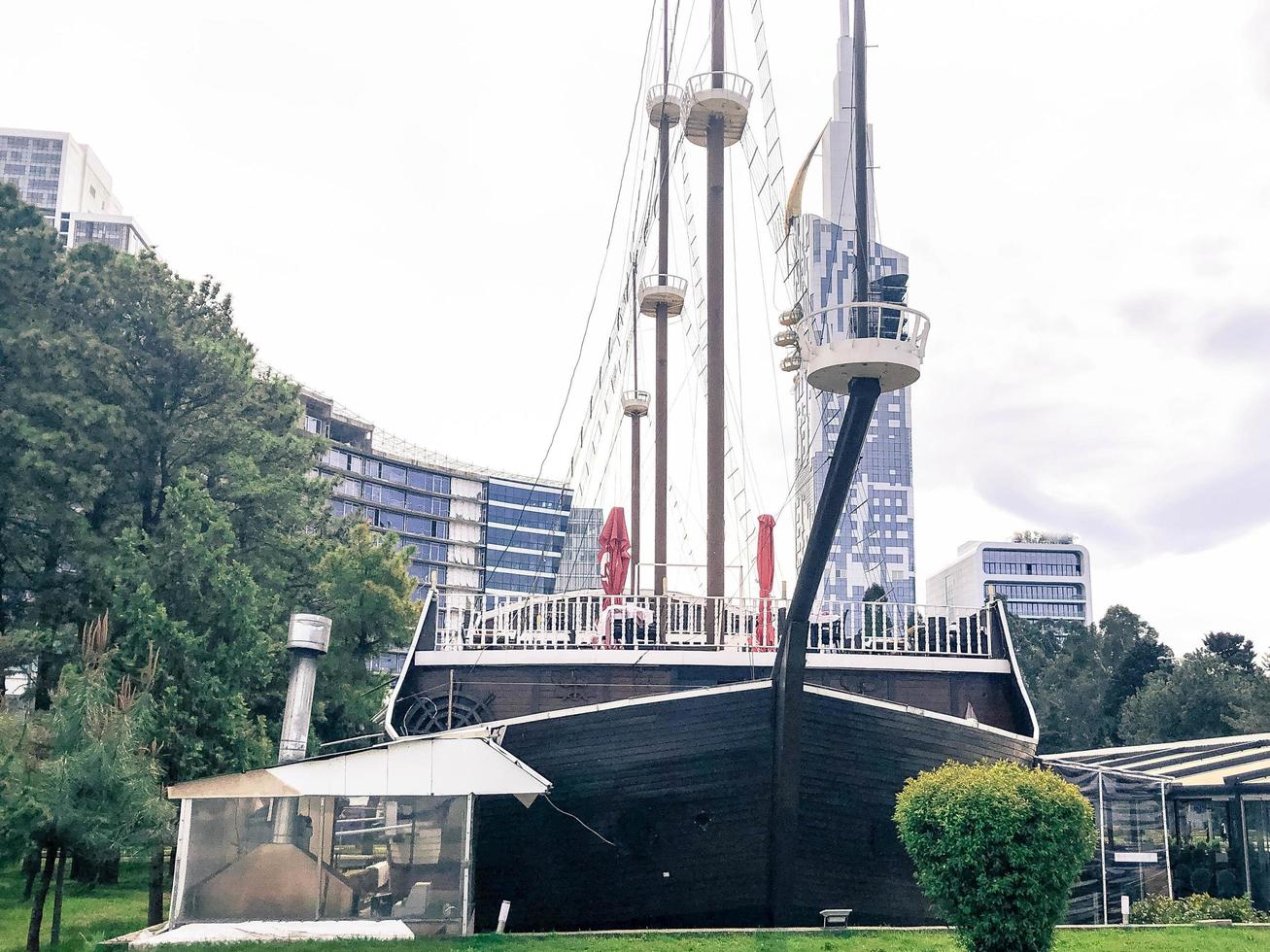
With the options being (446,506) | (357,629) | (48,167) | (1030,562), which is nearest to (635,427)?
(357,629)

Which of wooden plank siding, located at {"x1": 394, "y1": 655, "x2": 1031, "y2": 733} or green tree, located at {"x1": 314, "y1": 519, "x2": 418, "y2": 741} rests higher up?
green tree, located at {"x1": 314, "y1": 519, "x2": 418, "y2": 741}

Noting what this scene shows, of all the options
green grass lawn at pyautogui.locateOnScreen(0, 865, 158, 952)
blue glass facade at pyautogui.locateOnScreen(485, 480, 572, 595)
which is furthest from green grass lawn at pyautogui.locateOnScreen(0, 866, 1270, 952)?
blue glass facade at pyautogui.locateOnScreen(485, 480, 572, 595)

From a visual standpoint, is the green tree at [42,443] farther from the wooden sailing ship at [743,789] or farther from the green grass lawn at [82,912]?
the wooden sailing ship at [743,789]

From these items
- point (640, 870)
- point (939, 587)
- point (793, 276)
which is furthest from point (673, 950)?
point (939, 587)

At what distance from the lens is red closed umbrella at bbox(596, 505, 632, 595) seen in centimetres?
1505

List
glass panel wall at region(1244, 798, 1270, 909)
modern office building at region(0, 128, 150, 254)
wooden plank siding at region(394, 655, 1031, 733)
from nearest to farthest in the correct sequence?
wooden plank siding at region(394, 655, 1031, 733)
glass panel wall at region(1244, 798, 1270, 909)
modern office building at region(0, 128, 150, 254)

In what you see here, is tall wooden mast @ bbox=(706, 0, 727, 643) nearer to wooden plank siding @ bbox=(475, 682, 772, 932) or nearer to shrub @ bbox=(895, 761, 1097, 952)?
wooden plank siding @ bbox=(475, 682, 772, 932)

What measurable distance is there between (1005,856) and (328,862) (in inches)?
235

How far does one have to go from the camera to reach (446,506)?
93312 mm

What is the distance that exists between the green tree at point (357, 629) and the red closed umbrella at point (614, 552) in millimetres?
12080

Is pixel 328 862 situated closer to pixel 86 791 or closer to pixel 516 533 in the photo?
pixel 86 791

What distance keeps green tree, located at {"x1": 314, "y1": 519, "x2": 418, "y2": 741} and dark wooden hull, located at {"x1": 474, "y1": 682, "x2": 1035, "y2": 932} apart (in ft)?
52.1

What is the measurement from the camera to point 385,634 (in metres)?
28.3

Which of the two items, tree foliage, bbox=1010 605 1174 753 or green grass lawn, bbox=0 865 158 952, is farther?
tree foliage, bbox=1010 605 1174 753
